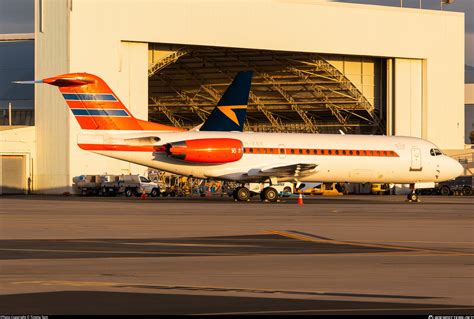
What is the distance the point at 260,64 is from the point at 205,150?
31.6m

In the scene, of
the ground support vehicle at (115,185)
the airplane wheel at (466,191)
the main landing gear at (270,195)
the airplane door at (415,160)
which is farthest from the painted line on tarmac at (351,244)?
the airplane wheel at (466,191)

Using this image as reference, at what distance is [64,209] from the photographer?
1371 inches

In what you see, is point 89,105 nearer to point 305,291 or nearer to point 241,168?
point 241,168

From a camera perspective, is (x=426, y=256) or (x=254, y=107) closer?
(x=426, y=256)

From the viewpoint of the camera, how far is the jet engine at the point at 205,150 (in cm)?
4278

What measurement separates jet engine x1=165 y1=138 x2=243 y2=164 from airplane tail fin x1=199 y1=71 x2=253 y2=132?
1595 centimetres

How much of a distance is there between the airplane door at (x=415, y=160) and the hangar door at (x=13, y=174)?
26.0 m

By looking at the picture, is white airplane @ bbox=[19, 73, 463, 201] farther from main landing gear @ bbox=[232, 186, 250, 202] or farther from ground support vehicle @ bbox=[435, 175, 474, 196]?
ground support vehicle @ bbox=[435, 175, 474, 196]

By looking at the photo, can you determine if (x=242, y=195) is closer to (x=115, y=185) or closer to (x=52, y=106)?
(x=115, y=185)

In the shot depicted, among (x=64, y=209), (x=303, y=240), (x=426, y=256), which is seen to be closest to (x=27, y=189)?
(x=64, y=209)

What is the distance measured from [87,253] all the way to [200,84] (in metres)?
61.7

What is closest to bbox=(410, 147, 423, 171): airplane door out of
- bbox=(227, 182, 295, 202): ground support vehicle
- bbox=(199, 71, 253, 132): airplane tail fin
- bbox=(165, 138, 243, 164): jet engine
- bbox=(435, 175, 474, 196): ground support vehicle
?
bbox=(227, 182, 295, 202): ground support vehicle

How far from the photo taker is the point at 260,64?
73688 millimetres

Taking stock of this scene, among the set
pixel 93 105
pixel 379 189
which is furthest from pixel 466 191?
pixel 93 105
